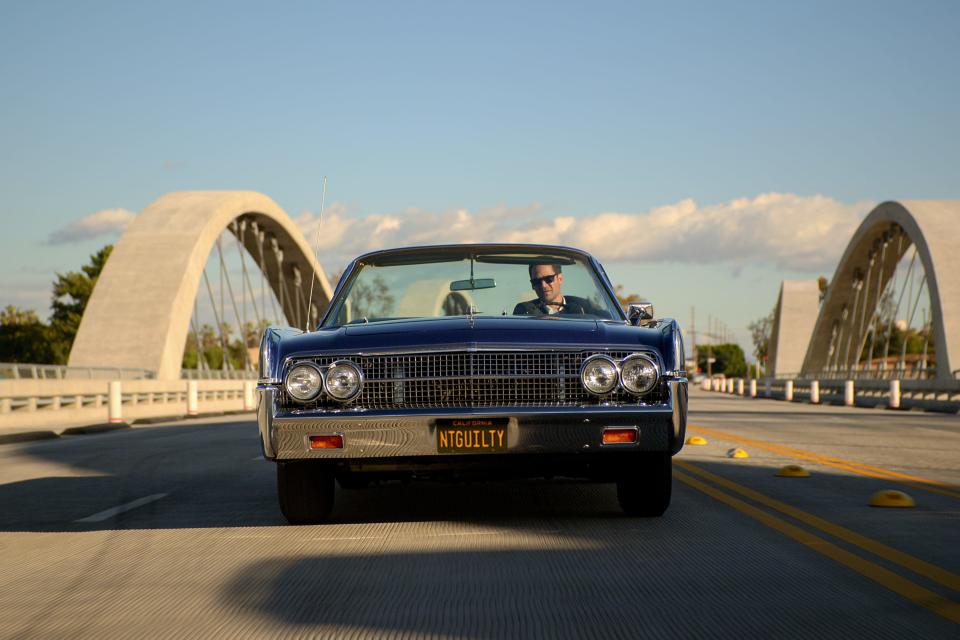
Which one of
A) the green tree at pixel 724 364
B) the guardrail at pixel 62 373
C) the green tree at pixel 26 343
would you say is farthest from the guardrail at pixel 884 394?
the green tree at pixel 724 364

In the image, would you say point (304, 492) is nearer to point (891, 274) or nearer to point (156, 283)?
point (156, 283)

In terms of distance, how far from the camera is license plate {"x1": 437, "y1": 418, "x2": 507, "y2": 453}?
615cm

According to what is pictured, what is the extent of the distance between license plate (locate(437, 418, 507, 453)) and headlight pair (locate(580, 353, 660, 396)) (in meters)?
0.50

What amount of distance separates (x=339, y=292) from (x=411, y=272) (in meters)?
0.48

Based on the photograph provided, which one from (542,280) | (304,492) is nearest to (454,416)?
(304,492)

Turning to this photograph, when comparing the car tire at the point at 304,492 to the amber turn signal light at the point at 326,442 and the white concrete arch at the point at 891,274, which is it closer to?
the amber turn signal light at the point at 326,442

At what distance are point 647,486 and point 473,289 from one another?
165 centimetres

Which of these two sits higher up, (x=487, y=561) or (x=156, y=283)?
(x=156, y=283)

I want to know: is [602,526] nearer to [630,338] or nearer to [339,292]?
[630,338]

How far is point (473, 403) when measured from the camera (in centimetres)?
627

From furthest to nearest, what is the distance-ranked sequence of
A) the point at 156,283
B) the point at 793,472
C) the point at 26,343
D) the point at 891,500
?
1. the point at 26,343
2. the point at 156,283
3. the point at 793,472
4. the point at 891,500

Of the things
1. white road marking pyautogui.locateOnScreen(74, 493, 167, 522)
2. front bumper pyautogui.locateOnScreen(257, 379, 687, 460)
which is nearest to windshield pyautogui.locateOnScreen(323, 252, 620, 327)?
front bumper pyautogui.locateOnScreen(257, 379, 687, 460)

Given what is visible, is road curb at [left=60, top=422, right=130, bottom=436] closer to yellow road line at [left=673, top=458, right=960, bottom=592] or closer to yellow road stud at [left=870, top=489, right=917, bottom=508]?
yellow road line at [left=673, top=458, right=960, bottom=592]

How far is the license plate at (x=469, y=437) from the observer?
615cm
